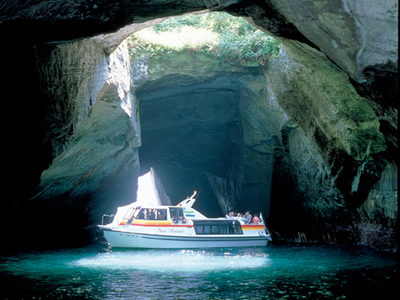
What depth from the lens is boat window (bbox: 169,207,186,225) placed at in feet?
59.3

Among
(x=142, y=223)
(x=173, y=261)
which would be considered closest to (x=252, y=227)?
(x=142, y=223)

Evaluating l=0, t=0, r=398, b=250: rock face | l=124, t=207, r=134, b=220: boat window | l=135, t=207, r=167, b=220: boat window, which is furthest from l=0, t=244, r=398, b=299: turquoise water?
l=124, t=207, r=134, b=220: boat window

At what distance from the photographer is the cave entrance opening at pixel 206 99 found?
15609 mm

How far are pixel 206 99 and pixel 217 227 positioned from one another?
6955 millimetres

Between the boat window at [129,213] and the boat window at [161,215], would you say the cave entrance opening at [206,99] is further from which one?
the boat window at [161,215]

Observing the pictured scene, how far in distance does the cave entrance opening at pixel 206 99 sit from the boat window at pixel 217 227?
11.9 feet

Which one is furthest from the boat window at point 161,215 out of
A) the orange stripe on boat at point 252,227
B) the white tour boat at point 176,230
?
the orange stripe on boat at point 252,227

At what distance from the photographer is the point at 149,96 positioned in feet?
59.7

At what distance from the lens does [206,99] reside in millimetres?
20297

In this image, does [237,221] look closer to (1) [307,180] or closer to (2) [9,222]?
(1) [307,180]

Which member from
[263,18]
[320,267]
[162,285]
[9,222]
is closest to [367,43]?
[263,18]

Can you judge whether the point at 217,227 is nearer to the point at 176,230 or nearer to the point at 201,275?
the point at 176,230

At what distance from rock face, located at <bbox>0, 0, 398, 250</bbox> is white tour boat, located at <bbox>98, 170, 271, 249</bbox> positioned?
8.11 ft

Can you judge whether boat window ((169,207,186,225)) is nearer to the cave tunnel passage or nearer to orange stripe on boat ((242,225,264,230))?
orange stripe on boat ((242,225,264,230))
